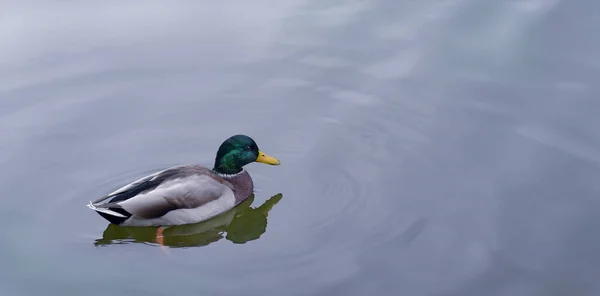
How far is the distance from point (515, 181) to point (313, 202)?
1.64 meters

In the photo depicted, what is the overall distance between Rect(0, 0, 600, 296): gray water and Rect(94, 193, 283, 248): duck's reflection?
0.08ft

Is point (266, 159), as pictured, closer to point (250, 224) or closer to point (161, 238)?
point (250, 224)

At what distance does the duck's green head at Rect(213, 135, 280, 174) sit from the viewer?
752 cm

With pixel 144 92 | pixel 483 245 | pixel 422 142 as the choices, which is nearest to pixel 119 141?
pixel 144 92

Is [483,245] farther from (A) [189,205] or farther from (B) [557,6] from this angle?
(B) [557,6]

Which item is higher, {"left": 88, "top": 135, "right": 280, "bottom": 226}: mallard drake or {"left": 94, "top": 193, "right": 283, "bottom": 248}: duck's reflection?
{"left": 88, "top": 135, "right": 280, "bottom": 226}: mallard drake

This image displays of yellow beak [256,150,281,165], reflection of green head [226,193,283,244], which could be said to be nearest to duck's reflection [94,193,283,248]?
reflection of green head [226,193,283,244]

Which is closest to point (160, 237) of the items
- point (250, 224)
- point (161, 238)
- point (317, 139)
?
point (161, 238)

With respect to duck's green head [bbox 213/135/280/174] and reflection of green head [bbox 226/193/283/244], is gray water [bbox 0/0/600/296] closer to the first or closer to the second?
reflection of green head [bbox 226/193/283/244]

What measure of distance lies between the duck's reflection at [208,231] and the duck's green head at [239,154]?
37 centimetres

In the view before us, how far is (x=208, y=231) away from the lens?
7.15 metres

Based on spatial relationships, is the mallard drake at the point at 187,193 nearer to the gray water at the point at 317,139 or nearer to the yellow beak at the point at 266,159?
the yellow beak at the point at 266,159

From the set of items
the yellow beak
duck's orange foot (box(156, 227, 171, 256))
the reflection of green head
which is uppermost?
the yellow beak

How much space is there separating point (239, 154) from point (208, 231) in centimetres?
77
